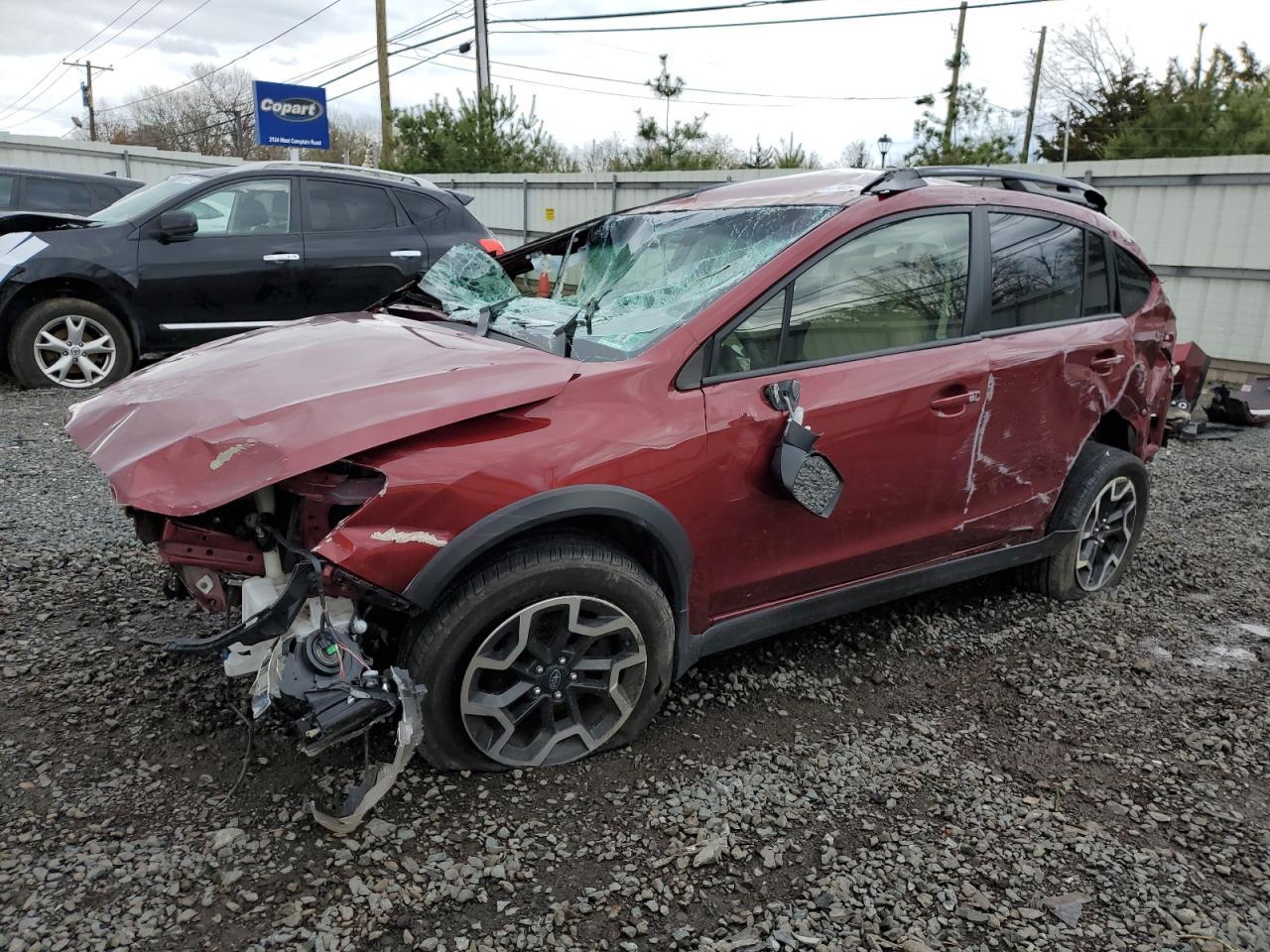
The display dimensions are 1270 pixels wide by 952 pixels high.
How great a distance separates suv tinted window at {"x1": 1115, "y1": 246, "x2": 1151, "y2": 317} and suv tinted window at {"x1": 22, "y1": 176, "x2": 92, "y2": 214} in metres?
10.5

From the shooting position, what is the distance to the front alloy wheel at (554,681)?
2.53 metres

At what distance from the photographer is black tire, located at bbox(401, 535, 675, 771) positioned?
2.44 meters

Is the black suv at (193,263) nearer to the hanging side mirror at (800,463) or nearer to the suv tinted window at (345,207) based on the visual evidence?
the suv tinted window at (345,207)

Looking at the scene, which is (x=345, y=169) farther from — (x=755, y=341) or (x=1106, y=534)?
(x=1106, y=534)

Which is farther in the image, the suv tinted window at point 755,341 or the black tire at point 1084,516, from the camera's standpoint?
the black tire at point 1084,516

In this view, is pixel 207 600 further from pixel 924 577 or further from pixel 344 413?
pixel 924 577

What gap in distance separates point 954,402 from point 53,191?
10631 millimetres

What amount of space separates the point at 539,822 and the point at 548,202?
16610 mm

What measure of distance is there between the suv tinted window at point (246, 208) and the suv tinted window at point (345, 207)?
0.19 meters

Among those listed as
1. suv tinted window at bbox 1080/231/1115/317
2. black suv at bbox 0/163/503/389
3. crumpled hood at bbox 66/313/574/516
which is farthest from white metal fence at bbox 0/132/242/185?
suv tinted window at bbox 1080/231/1115/317

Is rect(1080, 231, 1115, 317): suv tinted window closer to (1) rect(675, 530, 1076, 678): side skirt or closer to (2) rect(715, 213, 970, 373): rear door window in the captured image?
(2) rect(715, 213, 970, 373): rear door window

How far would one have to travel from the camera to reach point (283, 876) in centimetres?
225

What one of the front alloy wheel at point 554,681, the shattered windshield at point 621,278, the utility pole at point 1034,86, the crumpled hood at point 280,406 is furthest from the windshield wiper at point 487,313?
the utility pole at point 1034,86

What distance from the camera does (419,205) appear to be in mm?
8141
